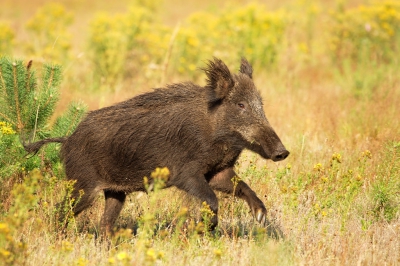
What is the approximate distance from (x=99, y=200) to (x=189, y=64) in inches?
255

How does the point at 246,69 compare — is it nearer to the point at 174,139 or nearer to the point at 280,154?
the point at 174,139

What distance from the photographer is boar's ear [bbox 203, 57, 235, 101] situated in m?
5.73

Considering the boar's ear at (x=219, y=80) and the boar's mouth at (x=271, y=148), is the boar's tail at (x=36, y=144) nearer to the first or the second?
the boar's ear at (x=219, y=80)

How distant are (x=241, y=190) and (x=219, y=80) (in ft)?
3.39

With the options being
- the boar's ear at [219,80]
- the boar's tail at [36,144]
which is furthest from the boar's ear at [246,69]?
the boar's tail at [36,144]

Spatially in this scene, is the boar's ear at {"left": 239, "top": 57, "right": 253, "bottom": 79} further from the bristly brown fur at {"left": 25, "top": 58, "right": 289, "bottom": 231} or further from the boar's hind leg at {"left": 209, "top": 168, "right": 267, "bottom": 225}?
the boar's hind leg at {"left": 209, "top": 168, "right": 267, "bottom": 225}

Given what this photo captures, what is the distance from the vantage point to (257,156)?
697cm

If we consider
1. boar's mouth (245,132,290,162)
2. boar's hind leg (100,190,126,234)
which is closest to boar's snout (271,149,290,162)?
boar's mouth (245,132,290,162)

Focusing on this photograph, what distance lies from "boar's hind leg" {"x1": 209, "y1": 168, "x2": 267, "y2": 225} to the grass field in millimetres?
175

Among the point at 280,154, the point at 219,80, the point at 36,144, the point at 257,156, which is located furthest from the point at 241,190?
the point at 36,144

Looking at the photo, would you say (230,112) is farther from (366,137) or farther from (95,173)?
(366,137)

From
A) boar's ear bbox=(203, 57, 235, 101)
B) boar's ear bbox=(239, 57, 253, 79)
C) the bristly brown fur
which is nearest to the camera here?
the bristly brown fur

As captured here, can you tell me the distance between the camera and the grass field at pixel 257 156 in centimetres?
497

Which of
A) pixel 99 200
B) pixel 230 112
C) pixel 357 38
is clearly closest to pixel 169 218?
pixel 99 200
